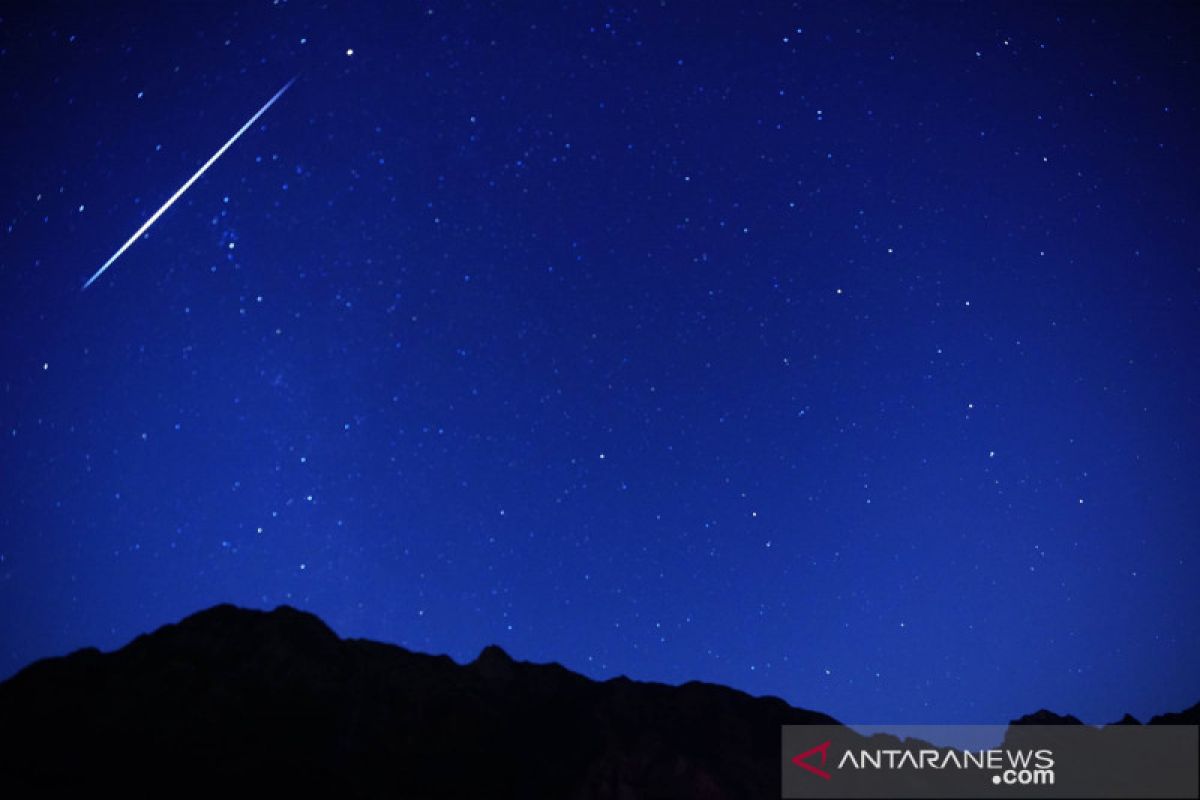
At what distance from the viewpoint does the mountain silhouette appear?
76.9 feet

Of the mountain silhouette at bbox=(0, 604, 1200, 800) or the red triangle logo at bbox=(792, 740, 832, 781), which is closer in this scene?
the mountain silhouette at bbox=(0, 604, 1200, 800)

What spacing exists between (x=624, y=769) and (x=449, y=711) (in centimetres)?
833

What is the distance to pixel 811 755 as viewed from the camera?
25.7m

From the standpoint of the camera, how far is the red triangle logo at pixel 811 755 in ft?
77.6

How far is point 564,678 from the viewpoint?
113 feet

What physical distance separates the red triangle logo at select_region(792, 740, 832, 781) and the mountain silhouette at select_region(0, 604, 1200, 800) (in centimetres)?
225

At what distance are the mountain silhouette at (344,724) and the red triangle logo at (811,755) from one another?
2247 mm

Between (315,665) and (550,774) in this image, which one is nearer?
(550,774)

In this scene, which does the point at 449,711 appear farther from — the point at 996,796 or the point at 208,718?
the point at 996,796

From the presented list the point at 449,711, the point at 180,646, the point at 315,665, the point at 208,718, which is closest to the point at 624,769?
the point at 449,711

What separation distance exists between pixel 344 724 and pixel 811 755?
Result: 776 inches

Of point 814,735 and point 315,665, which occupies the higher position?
point 315,665

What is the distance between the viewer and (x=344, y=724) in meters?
27.0

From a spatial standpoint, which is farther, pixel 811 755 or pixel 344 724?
pixel 344 724
